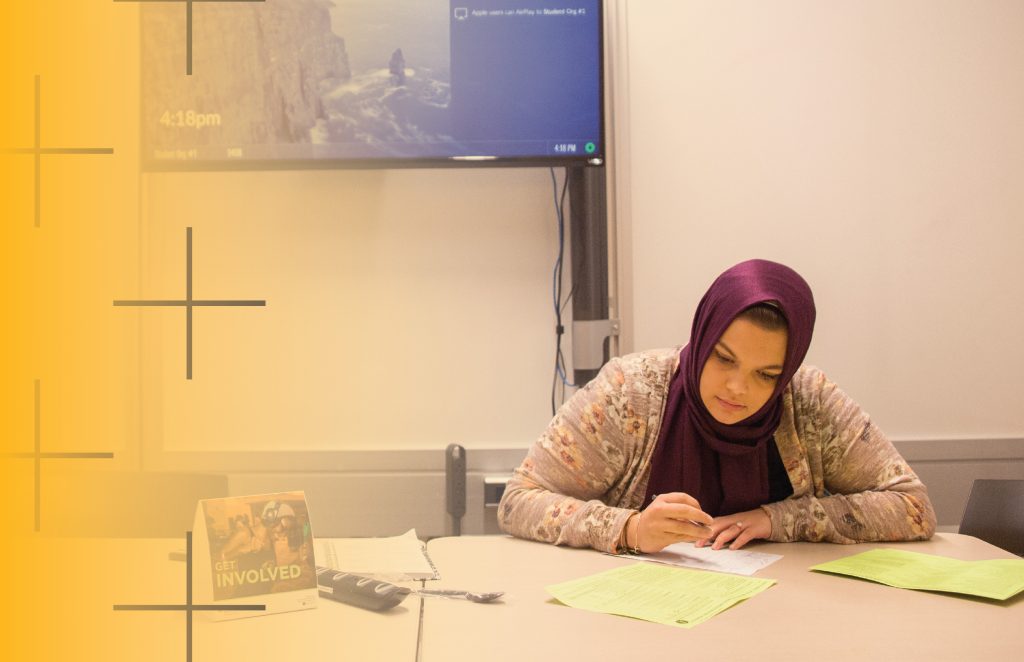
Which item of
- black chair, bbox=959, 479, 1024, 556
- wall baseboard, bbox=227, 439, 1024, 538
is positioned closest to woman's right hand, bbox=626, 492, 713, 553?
black chair, bbox=959, 479, 1024, 556

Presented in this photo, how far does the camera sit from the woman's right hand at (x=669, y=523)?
156 cm

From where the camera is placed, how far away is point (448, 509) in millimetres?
2654

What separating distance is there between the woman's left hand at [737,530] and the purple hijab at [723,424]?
0.54 ft

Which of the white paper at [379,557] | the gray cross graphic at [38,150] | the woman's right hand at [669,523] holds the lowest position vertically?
the white paper at [379,557]

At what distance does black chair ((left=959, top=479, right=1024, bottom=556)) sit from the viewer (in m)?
1.94

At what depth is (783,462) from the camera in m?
1.87

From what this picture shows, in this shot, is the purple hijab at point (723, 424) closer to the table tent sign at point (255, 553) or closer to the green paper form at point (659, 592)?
the green paper form at point (659, 592)

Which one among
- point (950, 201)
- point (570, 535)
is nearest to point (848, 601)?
point (570, 535)

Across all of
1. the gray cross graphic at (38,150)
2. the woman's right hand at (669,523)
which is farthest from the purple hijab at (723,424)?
the gray cross graphic at (38,150)

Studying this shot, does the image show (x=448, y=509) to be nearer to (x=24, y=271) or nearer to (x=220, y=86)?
(x=220, y=86)

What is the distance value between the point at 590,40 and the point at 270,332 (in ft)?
4.07

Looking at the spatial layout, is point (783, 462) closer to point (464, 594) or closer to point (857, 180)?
point (464, 594)
